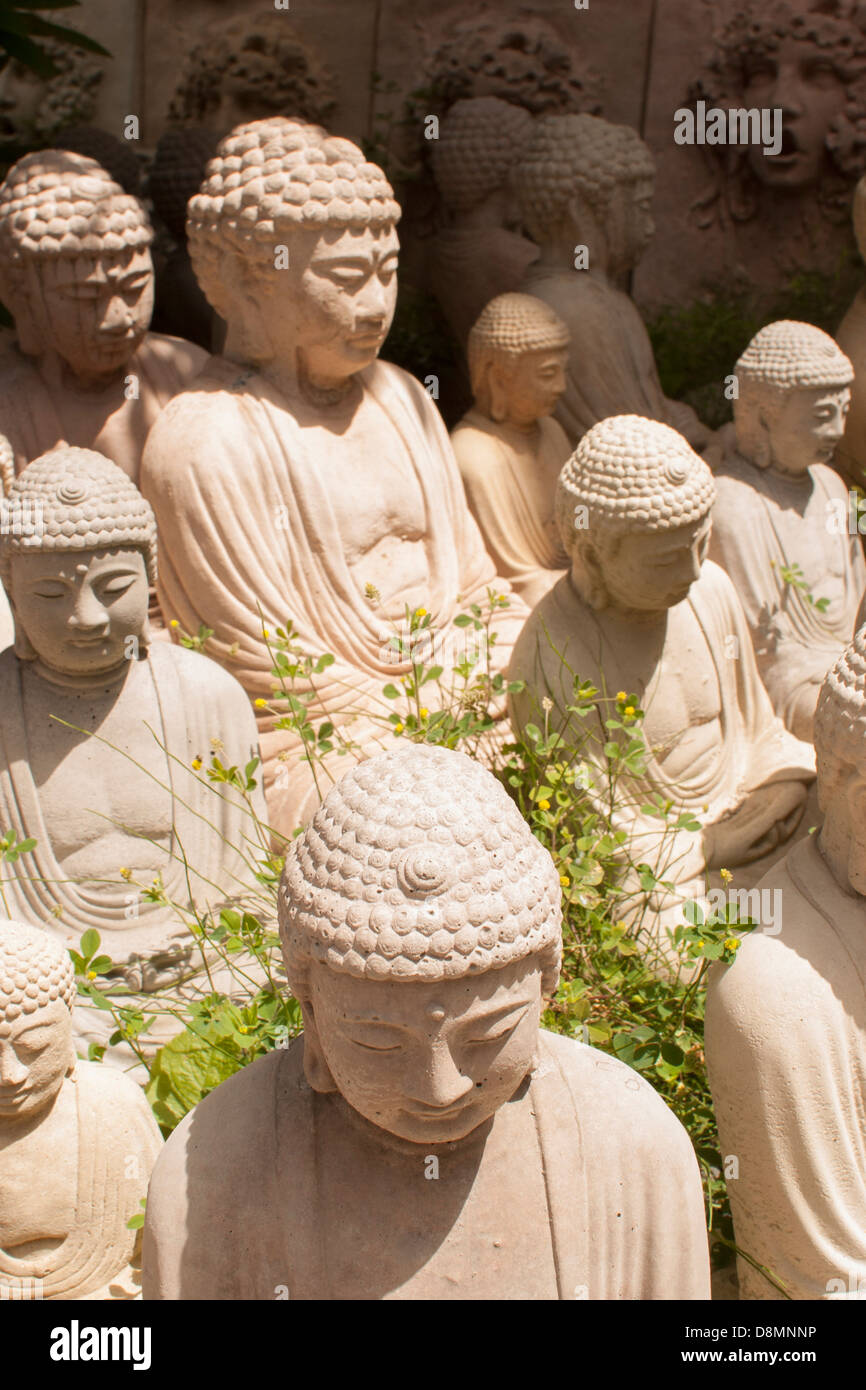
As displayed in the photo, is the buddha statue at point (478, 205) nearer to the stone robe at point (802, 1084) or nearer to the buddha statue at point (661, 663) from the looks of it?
the buddha statue at point (661, 663)

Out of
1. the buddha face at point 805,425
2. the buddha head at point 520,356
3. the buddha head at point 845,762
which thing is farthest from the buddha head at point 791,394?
the buddha head at point 845,762

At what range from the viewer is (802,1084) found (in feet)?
10.8

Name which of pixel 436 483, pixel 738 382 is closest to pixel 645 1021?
pixel 436 483

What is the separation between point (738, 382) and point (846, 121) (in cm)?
321

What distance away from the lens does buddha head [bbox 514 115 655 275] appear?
7102 mm

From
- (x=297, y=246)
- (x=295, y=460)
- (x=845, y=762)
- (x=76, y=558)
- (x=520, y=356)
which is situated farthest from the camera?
(x=520, y=356)

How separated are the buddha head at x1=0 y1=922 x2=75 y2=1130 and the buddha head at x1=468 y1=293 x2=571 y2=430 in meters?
3.45

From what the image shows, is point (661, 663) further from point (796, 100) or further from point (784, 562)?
point (796, 100)

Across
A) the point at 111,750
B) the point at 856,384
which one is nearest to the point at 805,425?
the point at 856,384

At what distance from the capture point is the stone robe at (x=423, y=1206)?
8.91ft

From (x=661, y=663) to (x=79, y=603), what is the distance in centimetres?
173

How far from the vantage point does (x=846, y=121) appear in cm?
855
